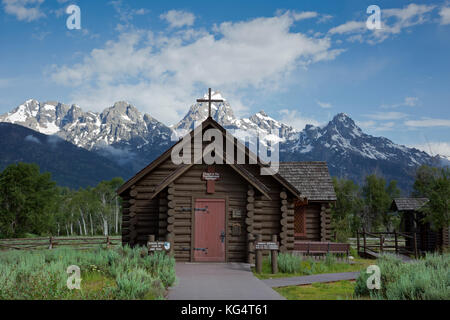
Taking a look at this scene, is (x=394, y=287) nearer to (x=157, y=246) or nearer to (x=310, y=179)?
(x=157, y=246)

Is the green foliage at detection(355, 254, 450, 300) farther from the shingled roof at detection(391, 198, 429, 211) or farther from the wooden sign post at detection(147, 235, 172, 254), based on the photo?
the shingled roof at detection(391, 198, 429, 211)

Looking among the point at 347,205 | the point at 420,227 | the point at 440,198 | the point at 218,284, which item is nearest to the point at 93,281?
the point at 218,284

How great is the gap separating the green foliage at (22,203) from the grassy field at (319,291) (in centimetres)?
5918

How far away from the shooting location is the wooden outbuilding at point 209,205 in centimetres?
1722

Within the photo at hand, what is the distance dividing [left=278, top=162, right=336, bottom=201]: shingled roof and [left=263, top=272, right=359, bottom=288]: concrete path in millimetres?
10567

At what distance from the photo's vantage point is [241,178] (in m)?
17.6

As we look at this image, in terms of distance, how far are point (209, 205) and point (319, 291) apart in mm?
7133

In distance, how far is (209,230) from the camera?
57.1 feet

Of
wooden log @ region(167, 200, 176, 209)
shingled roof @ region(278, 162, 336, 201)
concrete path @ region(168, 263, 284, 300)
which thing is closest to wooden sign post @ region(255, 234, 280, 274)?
A: concrete path @ region(168, 263, 284, 300)

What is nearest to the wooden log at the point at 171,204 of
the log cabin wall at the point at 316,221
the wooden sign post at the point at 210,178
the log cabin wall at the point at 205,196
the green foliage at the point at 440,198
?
the log cabin wall at the point at 205,196

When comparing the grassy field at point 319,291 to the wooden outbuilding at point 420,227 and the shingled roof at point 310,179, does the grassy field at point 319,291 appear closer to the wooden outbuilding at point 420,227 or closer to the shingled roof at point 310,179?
the shingled roof at point 310,179

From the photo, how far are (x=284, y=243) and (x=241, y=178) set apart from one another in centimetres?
389

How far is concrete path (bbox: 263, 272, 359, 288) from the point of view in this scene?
41.2ft
